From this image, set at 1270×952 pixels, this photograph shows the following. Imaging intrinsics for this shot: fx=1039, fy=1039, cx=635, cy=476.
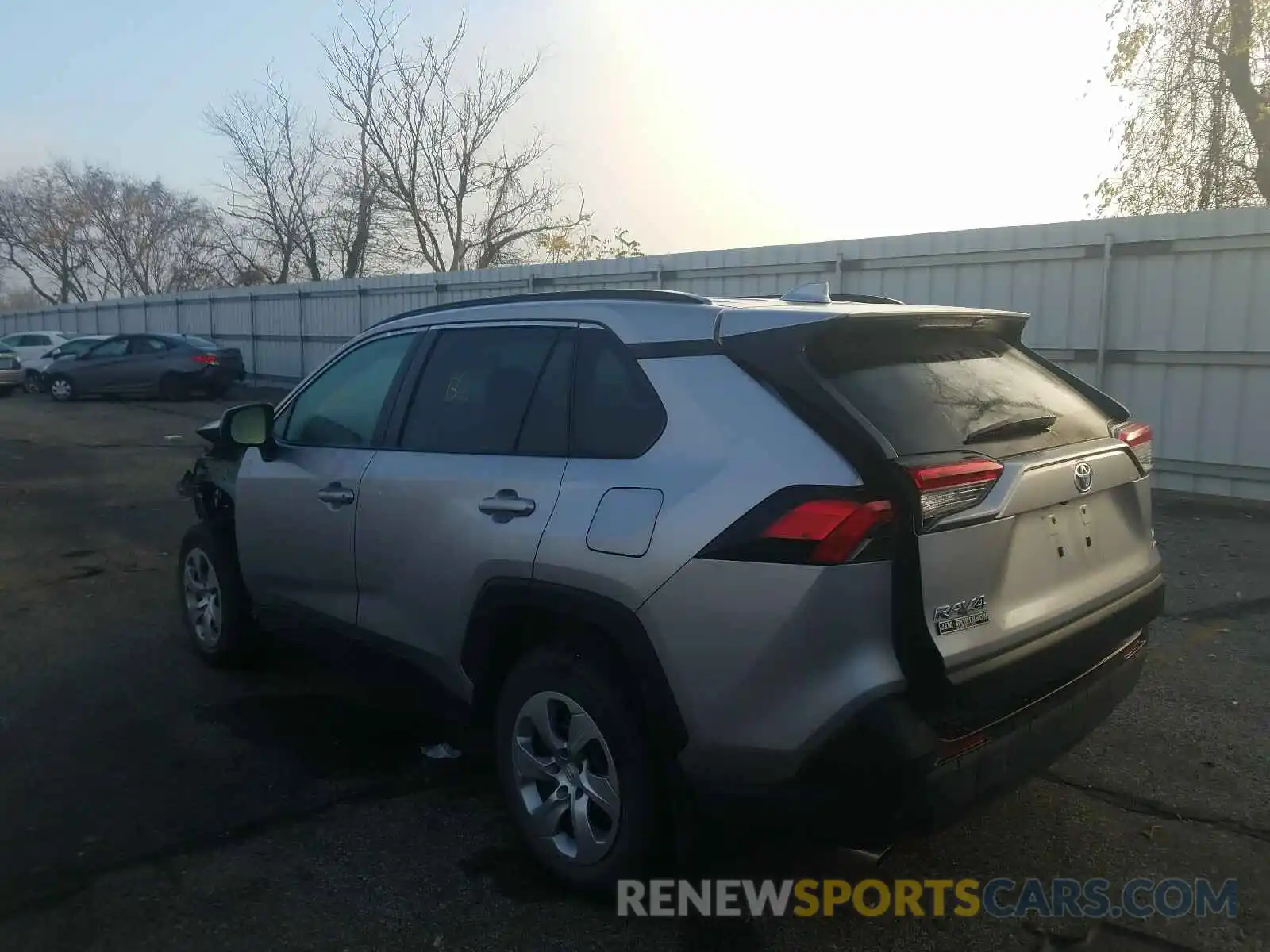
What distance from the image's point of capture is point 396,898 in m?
3.19

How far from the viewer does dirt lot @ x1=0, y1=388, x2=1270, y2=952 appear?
3.01 m

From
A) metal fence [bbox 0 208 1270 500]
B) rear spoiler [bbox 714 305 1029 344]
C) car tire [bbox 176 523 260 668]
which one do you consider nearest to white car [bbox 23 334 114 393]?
metal fence [bbox 0 208 1270 500]

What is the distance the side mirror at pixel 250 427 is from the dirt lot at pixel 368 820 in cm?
98

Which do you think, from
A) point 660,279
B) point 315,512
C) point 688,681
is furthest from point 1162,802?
point 660,279

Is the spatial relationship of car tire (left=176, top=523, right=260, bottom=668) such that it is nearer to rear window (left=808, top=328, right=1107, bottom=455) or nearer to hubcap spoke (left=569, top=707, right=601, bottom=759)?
hubcap spoke (left=569, top=707, right=601, bottom=759)

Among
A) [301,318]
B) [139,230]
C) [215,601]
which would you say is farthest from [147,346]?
[139,230]

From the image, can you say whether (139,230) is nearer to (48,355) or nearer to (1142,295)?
(48,355)

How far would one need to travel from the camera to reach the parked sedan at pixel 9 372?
25219 millimetres

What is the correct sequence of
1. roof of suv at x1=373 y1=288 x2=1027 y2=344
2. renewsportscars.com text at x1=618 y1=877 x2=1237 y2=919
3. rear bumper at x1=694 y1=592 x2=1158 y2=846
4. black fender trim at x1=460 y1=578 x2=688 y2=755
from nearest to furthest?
rear bumper at x1=694 y1=592 x2=1158 y2=846, black fender trim at x1=460 y1=578 x2=688 y2=755, roof of suv at x1=373 y1=288 x2=1027 y2=344, renewsportscars.com text at x1=618 y1=877 x2=1237 y2=919

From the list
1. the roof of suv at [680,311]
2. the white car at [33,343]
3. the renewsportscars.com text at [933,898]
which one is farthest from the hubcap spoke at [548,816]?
the white car at [33,343]

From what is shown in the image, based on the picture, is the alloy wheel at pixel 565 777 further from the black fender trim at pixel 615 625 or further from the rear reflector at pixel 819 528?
the rear reflector at pixel 819 528

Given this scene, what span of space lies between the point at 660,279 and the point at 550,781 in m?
11.6

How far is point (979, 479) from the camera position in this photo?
2.69 meters

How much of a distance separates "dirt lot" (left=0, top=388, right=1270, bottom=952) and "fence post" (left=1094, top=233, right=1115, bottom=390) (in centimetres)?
464
